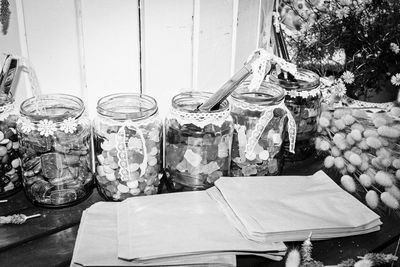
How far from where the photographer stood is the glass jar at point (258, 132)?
1022 millimetres

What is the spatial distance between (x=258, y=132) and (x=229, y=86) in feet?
0.44

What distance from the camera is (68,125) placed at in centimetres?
91

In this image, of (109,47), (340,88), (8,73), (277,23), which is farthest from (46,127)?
(340,88)

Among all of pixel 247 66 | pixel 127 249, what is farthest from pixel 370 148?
pixel 127 249

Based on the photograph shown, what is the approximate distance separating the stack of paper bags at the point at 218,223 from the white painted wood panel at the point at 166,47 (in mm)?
310

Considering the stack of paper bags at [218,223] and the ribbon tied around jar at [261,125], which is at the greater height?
the ribbon tied around jar at [261,125]

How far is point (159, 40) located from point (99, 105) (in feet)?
0.76

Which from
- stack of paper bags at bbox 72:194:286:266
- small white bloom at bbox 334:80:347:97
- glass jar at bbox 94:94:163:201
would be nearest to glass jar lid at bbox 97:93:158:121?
glass jar at bbox 94:94:163:201

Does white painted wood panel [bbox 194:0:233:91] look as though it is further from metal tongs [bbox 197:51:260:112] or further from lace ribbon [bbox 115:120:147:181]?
lace ribbon [bbox 115:120:147:181]

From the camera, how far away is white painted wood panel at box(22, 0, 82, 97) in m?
0.95

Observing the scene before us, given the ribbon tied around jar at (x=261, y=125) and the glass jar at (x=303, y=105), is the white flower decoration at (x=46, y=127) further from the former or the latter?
the glass jar at (x=303, y=105)

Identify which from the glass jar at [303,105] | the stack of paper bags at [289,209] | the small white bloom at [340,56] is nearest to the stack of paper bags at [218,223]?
the stack of paper bags at [289,209]

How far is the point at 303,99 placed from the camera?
1.17m

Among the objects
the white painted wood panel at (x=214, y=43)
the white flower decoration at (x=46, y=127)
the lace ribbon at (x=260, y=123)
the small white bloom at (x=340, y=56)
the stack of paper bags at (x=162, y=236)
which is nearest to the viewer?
the stack of paper bags at (x=162, y=236)
